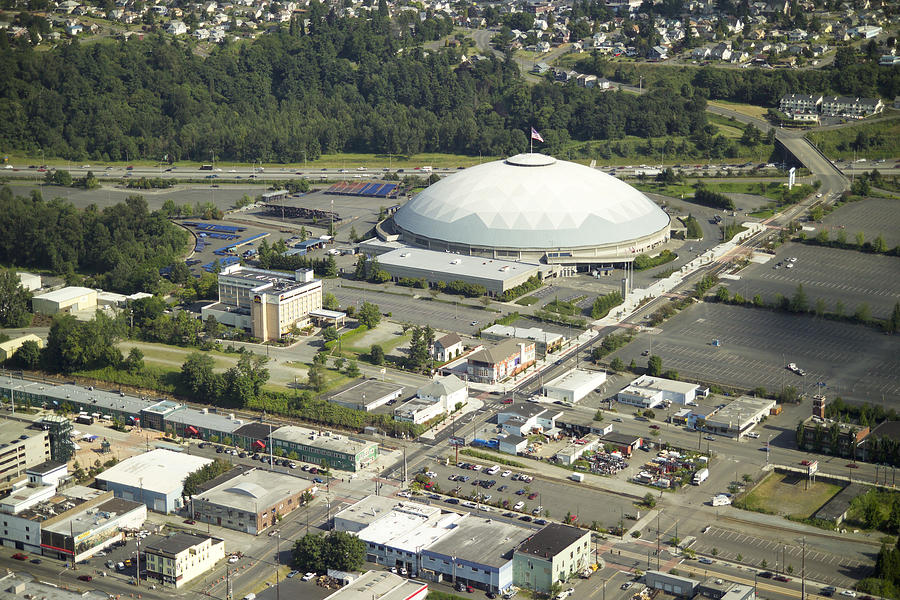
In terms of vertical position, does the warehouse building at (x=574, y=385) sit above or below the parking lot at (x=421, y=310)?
below

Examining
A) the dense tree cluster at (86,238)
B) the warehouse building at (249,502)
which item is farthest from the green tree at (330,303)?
the warehouse building at (249,502)

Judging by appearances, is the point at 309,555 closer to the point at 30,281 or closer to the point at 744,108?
the point at 30,281

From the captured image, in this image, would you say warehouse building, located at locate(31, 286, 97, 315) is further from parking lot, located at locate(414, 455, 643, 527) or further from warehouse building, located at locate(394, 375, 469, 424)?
parking lot, located at locate(414, 455, 643, 527)

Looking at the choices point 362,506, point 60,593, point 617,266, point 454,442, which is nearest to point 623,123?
point 617,266

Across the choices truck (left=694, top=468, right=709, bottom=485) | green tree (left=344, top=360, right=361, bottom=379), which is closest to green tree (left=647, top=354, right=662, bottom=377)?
truck (left=694, top=468, right=709, bottom=485)

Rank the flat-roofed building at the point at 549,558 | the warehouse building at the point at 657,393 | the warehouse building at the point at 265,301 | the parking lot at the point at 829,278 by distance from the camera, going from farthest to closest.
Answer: the parking lot at the point at 829,278 < the warehouse building at the point at 265,301 < the warehouse building at the point at 657,393 < the flat-roofed building at the point at 549,558

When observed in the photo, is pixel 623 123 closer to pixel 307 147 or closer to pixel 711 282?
pixel 307 147

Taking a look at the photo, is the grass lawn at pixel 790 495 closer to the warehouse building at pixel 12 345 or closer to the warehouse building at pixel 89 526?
the warehouse building at pixel 89 526
